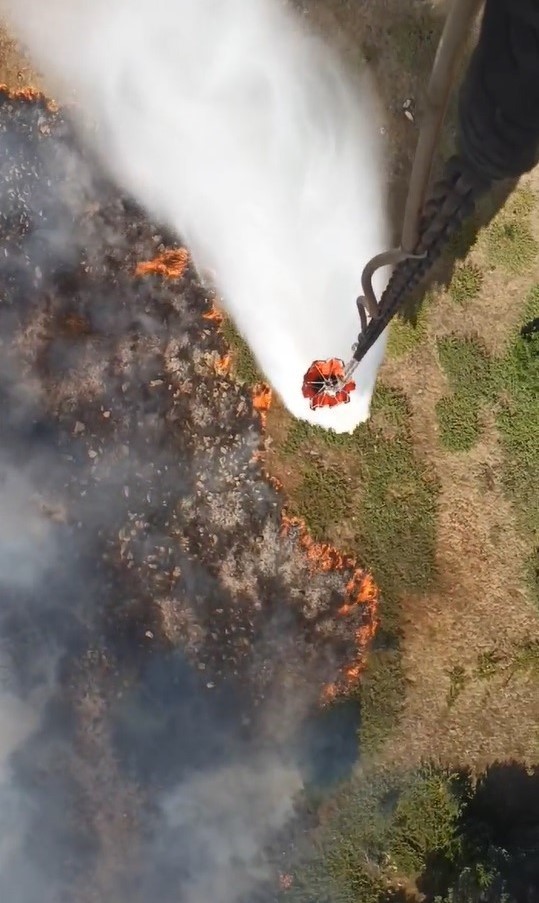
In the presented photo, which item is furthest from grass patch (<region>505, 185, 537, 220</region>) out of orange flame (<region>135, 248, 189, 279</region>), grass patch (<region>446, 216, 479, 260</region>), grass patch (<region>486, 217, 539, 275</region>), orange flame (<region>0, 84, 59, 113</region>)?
orange flame (<region>0, 84, 59, 113</region>)

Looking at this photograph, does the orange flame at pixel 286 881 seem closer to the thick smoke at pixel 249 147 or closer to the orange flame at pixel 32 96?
the thick smoke at pixel 249 147

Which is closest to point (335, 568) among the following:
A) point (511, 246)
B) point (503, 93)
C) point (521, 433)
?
point (521, 433)

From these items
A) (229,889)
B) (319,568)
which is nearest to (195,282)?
(319,568)

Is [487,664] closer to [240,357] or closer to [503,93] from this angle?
[240,357]

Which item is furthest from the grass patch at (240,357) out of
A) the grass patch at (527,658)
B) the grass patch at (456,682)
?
the grass patch at (527,658)

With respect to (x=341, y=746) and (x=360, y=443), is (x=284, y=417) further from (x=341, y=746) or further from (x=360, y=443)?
(x=341, y=746)
